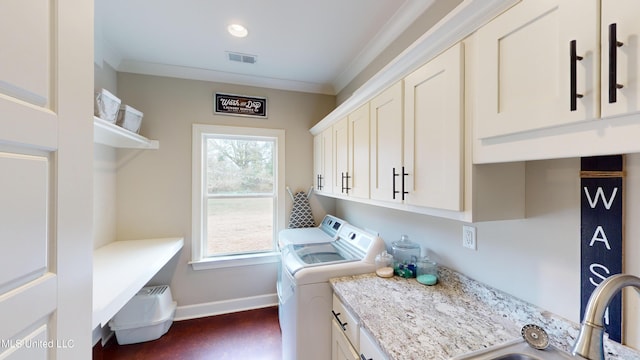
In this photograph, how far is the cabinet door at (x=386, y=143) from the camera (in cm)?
140

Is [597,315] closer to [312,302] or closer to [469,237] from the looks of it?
[469,237]

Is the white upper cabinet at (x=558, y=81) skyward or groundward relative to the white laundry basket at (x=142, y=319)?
skyward

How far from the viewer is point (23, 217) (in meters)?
0.56

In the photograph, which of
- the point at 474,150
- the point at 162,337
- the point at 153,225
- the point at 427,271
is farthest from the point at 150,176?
the point at 474,150

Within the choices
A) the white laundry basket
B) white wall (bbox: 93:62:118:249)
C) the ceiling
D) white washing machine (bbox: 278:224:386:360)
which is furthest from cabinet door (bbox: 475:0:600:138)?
the white laundry basket

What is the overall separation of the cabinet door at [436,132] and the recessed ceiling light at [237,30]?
1.39 meters

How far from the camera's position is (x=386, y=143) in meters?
1.52

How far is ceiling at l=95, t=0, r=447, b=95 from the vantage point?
5.60ft

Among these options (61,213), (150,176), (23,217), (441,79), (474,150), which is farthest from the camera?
(150,176)

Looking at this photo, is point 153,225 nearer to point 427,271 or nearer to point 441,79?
point 427,271

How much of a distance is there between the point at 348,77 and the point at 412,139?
173cm

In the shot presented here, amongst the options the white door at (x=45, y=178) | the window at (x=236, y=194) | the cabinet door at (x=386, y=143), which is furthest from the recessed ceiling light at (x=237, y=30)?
the white door at (x=45, y=178)

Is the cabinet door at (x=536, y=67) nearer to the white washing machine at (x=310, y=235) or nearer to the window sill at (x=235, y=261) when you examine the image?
the white washing machine at (x=310, y=235)

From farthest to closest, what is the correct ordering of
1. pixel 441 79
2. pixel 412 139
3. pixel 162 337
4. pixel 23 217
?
pixel 162 337
pixel 412 139
pixel 441 79
pixel 23 217
